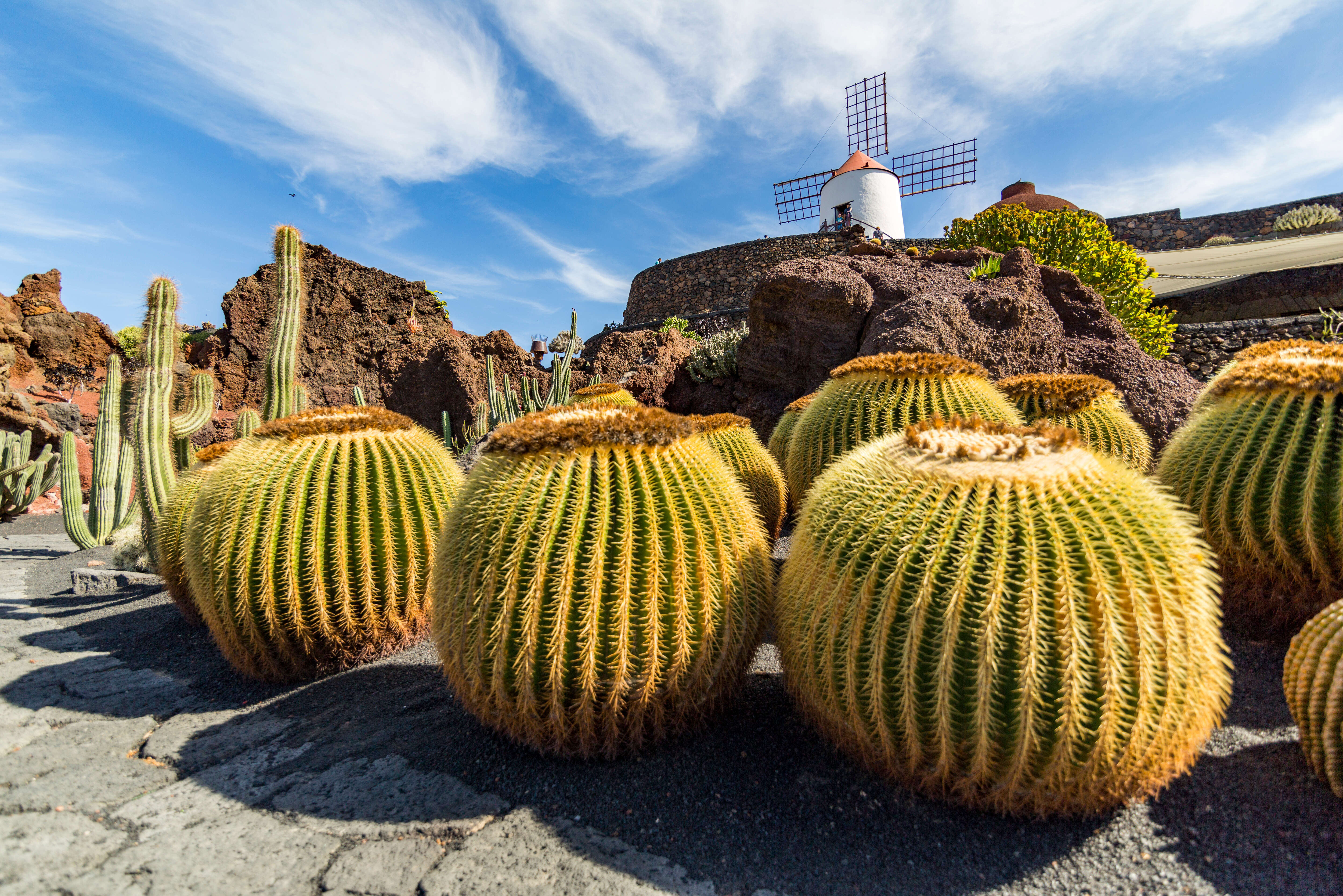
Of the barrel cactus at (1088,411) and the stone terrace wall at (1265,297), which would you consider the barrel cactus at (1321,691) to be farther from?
the stone terrace wall at (1265,297)

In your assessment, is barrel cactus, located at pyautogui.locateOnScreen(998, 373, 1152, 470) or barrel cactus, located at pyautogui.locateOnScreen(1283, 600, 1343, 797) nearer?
barrel cactus, located at pyautogui.locateOnScreen(1283, 600, 1343, 797)

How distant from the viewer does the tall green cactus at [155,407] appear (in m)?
5.29

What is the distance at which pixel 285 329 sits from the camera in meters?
5.85

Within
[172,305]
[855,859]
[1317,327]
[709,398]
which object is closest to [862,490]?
[855,859]

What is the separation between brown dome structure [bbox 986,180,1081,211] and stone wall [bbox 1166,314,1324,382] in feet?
55.9

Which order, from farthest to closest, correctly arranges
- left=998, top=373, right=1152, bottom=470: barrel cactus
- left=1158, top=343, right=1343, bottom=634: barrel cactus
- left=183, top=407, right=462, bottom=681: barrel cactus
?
left=998, top=373, right=1152, bottom=470: barrel cactus < left=183, top=407, right=462, bottom=681: barrel cactus < left=1158, top=343, right=1343, bottom=634: barrel cactus

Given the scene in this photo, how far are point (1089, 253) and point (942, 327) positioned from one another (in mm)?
5051

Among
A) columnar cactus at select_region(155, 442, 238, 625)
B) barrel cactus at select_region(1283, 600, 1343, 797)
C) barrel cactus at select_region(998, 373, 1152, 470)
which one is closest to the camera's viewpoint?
barrel cactus at select_region(1283, 600, 1343, 797)

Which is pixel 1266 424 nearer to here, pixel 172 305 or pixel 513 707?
pixel 513 707

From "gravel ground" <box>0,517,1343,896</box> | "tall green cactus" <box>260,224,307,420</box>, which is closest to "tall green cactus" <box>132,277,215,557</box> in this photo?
"tall green cactus" <box>260,224,307,420</box>

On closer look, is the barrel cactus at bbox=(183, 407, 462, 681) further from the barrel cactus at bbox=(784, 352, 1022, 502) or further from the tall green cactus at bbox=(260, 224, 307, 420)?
the tall green cactus at bbox=(260, 224, 307, 420)

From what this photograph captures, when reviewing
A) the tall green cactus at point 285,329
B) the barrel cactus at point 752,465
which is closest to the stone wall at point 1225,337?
the barrel cactus at point 752,465

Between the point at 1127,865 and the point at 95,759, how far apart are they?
3.66 m

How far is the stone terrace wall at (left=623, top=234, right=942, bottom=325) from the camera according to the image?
65.4 ft
